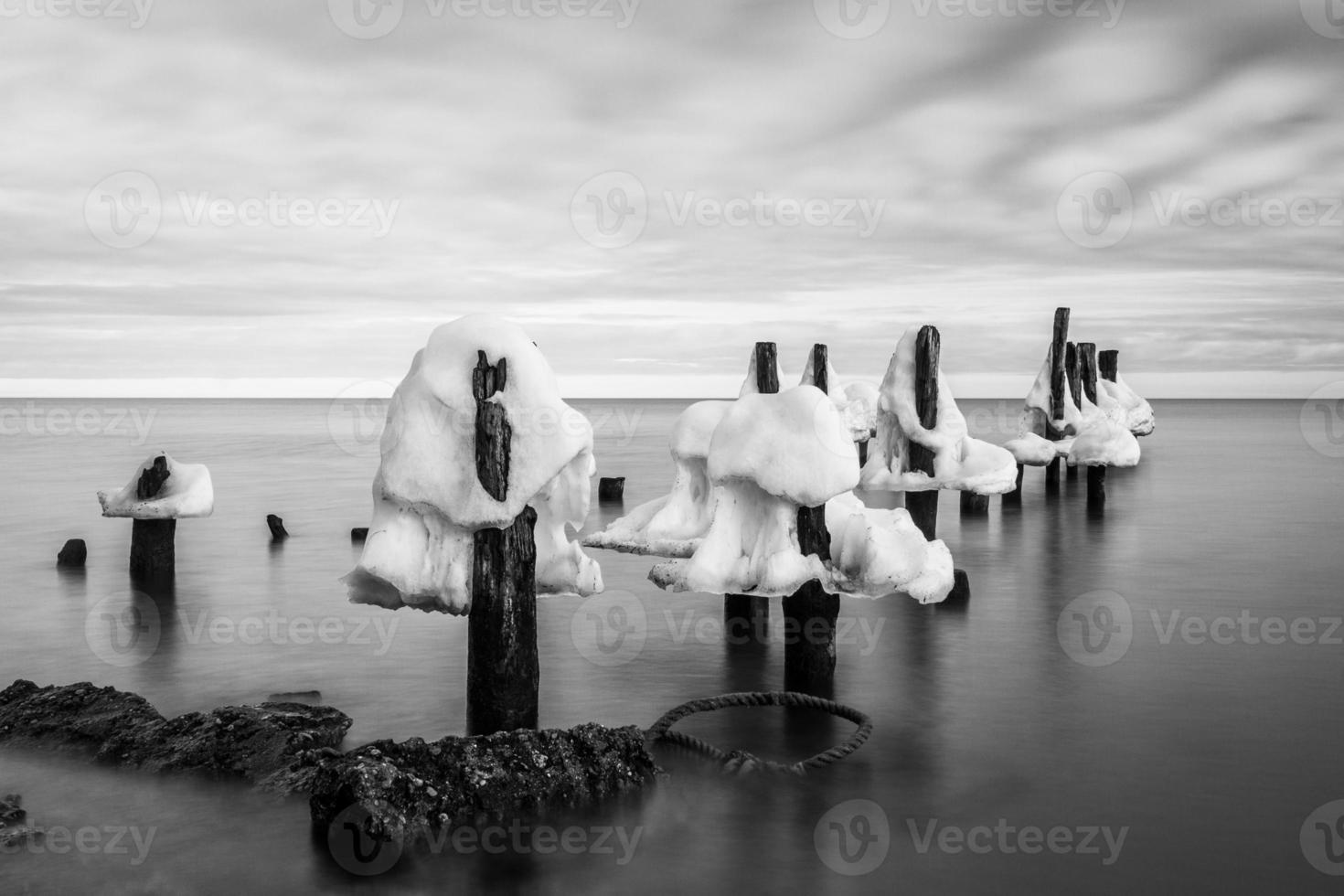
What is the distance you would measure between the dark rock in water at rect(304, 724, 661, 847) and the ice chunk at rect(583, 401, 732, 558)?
3.11 meters

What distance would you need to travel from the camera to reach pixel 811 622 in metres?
10.2

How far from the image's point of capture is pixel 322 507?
27.9m

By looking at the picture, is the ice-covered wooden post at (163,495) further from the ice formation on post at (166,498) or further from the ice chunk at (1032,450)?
the ice chunk at (1032,450)

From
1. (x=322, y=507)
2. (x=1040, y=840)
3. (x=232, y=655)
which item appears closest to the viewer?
(x=1040, y=840)

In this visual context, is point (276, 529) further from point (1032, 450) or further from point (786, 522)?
point (1032, 450)

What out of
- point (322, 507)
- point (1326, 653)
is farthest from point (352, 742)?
point (322, 507)

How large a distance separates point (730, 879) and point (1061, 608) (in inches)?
397

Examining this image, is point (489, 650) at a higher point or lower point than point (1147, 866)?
higher

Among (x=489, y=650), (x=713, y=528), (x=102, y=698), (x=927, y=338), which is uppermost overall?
(x=927, y=338)

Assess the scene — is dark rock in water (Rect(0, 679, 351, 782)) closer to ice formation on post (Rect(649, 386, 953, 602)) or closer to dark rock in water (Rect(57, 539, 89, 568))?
→ ice formation on post (Rect(649, 386, 953, 602))

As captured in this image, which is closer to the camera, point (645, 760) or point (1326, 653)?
point (645, 760)

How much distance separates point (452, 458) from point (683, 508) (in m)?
3.67

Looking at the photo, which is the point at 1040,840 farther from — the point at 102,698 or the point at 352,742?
the point at 102,698

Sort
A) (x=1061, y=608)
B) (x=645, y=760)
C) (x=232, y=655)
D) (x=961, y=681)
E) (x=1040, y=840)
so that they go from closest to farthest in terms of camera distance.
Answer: (x=1040, y=840)
(x=645, y=760)
(x=961, y=681)
(x=232, y=655)
(x=1061, y=608)
